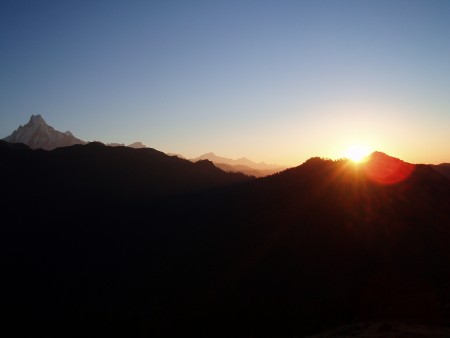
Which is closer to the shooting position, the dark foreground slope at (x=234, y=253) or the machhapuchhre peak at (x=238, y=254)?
the machhapuchhre peak at (x=238, y=254)

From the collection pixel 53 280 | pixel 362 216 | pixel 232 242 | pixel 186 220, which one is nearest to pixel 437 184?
pixel 362 216

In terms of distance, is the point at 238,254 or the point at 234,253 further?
the point at 234,253

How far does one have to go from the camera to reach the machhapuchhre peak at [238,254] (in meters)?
26.2

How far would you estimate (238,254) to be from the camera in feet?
121

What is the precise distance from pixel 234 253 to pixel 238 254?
597 mm

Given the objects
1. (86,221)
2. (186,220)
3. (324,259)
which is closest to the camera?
(324,259)

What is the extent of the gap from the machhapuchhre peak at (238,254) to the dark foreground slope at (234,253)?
0.16 meters

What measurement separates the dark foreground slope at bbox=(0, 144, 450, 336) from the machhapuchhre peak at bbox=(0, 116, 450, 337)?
0.52ft

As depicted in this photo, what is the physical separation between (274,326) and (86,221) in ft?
133

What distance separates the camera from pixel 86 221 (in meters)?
56.9

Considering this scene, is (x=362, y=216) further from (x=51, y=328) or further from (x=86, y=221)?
(x=86, y=221)

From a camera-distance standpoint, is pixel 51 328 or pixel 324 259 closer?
pixel 324 259

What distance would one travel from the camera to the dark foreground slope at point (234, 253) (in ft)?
88.2

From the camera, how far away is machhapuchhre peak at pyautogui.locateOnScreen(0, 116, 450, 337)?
2616cm
